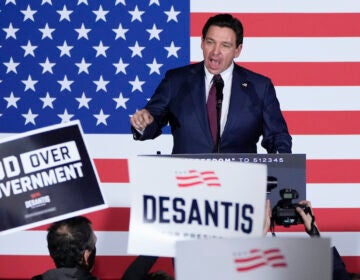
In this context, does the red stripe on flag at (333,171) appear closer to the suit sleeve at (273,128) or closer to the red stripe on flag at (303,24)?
the red stripe on flag at (303,24)

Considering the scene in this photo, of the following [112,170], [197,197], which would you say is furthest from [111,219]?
[197,197]

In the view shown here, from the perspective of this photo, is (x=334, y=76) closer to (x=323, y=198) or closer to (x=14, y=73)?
(x=323, y=198)

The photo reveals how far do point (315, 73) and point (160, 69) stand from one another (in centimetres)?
85

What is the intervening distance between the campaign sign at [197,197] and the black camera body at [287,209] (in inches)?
21.4

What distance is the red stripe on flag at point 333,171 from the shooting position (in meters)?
4.44

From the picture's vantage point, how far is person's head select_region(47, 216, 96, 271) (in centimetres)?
243

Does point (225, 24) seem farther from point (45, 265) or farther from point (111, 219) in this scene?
point (45, 265)

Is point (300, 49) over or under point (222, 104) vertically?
over

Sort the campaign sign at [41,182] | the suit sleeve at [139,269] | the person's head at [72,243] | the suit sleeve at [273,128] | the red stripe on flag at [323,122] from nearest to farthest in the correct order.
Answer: the campaign sign at [41,182] → the person's head at [72,243] → the suit sleeve at [139,269] → the suit sleeve at [273,128] → the red stripe on flag at [323,122]

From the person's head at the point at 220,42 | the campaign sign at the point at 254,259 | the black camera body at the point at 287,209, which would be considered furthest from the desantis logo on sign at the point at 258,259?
the person's head at the point at 220,42

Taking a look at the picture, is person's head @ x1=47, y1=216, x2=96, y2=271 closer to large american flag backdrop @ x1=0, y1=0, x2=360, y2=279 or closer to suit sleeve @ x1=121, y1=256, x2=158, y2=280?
suit sleeve @ x1=121, y1=256, x2=158, y2=280

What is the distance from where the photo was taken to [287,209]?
256 centimetres

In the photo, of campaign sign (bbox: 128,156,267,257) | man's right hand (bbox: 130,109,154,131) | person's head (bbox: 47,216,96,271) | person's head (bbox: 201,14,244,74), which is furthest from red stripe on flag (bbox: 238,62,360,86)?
campaign sign (bbox: 128,156,267,257)

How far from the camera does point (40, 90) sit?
4.48 metres
